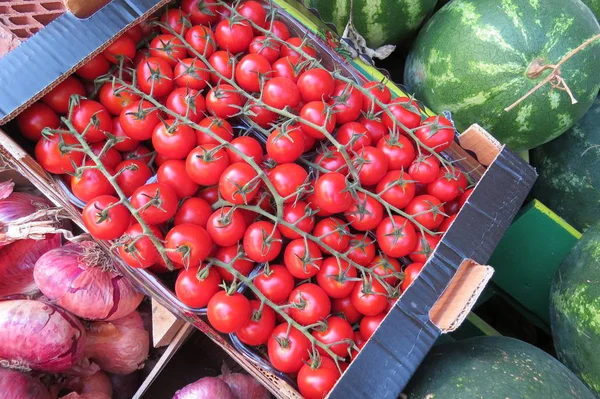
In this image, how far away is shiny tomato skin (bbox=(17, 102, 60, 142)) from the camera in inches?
40.0

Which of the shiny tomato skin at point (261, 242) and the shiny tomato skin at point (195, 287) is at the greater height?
the shiny tomato skin at point (261, 242)

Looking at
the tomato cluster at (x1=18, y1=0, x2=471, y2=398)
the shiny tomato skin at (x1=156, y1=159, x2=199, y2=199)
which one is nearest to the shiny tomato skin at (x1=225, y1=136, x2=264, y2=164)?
the tomato cluster at (x1=18, y1=0, x2=471, y2=398)

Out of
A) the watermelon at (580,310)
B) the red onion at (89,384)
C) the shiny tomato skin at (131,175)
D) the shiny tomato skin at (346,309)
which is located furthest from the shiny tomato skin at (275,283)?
the watermelon at (580,310)

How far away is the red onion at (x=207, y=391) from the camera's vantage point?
3.93ft

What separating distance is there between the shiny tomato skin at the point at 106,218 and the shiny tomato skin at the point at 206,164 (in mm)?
156

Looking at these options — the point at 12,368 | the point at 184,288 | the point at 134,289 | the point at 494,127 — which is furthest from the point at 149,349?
the point at 494,127

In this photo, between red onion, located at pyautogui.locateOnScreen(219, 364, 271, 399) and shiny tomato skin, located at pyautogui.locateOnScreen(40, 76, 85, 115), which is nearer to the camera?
shiny tomato skin, located at pyautogui.locateOnScreen(40, 76, 85, 115)

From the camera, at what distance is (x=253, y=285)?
3.13ft

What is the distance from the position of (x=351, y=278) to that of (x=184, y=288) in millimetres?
337

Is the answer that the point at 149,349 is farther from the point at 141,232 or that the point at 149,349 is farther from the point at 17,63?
the point at 17,63

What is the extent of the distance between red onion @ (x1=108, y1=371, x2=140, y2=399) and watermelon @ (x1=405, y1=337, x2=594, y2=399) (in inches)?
34.2

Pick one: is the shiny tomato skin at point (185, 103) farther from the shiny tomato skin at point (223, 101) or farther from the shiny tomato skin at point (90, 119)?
the shiny tomato skin at point (90, 119)

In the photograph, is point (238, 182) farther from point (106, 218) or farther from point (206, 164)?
point (106, 218)

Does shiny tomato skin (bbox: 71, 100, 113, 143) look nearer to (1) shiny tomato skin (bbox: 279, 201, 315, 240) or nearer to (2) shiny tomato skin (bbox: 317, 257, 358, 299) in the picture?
(1) shiny tomato skin (bbox: 279, 201, 315, 240)
